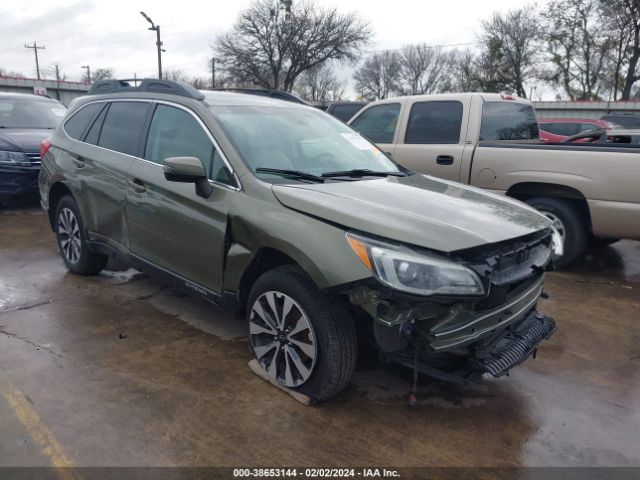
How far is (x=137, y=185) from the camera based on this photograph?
3941 mm

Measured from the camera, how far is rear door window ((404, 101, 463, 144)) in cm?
626

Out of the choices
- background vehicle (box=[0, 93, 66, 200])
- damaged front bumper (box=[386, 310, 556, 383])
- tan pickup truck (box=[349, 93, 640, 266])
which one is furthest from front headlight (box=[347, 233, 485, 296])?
background vehicle (box=[0, 93, 66, 200])

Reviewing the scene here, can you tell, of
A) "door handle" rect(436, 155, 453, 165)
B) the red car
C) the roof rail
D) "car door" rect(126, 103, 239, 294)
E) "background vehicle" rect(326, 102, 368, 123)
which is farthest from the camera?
the red car

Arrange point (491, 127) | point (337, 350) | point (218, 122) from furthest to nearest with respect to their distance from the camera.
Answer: point (491, 127) < point (218, 122) < point (337, 350)

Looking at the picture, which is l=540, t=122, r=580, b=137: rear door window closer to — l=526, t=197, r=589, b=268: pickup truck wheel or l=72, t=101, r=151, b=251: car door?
l=526, t=197, r=589, b=268: pickup truck wheel

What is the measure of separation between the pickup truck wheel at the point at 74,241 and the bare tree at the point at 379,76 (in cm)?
6034

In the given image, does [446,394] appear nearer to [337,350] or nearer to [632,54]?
[337,350]

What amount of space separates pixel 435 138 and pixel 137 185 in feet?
12.5

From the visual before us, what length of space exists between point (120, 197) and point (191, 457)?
2321 millimetres

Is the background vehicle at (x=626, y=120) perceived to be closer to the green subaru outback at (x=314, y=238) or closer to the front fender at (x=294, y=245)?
the green subaru outback at (x=314, y=238)

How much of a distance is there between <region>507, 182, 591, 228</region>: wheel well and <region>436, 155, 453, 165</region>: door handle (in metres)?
0.78

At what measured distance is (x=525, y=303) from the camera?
309 cm

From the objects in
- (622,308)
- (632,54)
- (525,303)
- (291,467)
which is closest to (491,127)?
(622,308)

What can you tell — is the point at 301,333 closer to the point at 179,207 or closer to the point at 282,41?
the point at 179,207
